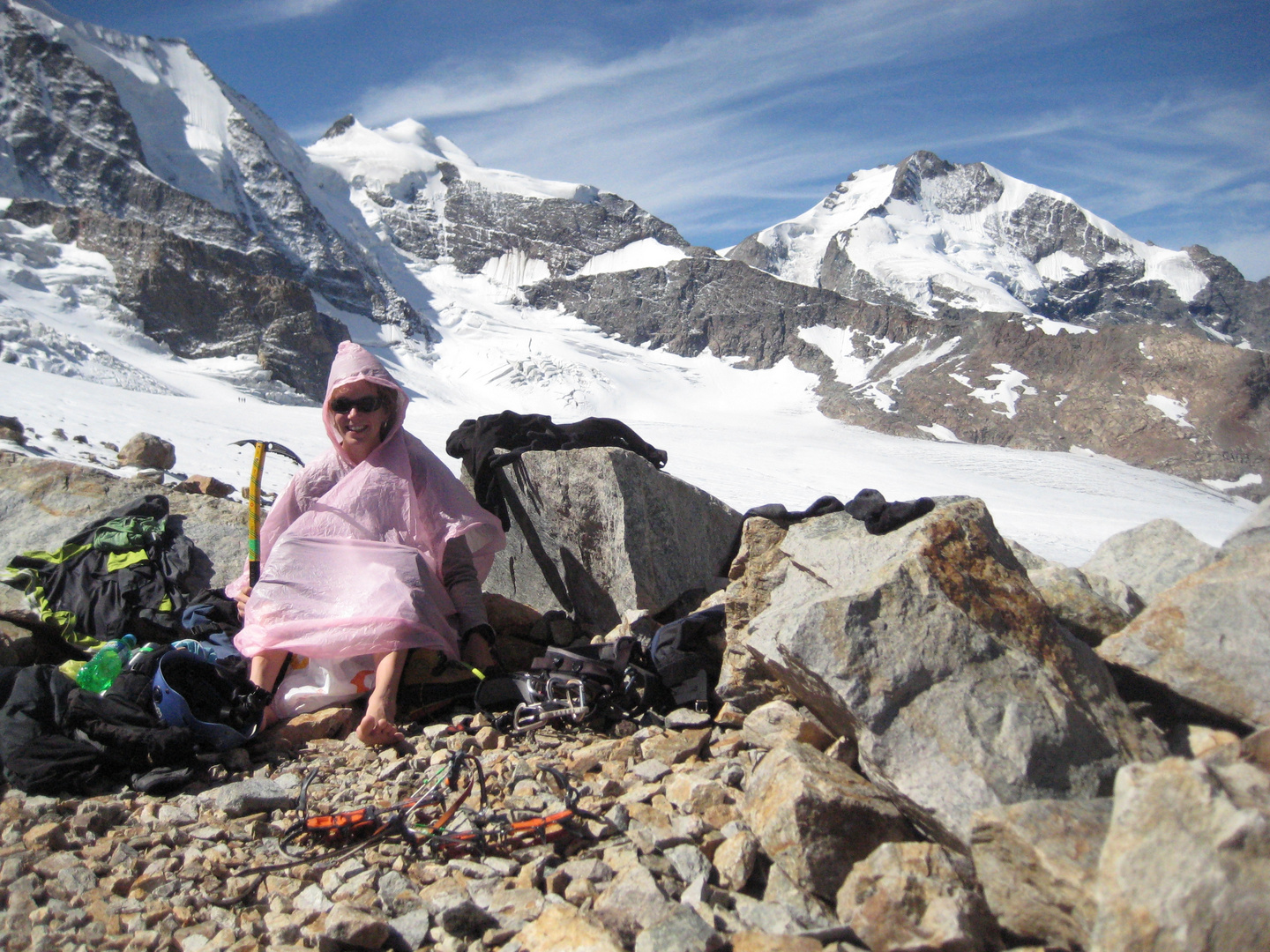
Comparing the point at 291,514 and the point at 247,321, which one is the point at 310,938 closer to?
the point at 291,514

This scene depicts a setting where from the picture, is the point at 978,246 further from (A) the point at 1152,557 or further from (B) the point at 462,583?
(B) the point at 462,583

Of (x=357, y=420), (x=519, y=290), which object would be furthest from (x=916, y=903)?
(x=519, y=290)

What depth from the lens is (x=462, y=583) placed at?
3.30 metres

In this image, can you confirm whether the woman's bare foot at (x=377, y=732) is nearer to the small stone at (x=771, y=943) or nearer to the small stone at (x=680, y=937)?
the small stone at (x=680, y=937)

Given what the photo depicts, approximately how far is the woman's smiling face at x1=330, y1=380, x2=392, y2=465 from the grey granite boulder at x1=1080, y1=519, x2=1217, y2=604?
9.91 ft

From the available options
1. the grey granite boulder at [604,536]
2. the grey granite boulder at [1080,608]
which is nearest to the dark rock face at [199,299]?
the grey granite boulder at [604,536]

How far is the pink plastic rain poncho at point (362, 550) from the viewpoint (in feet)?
Answer: 9.43

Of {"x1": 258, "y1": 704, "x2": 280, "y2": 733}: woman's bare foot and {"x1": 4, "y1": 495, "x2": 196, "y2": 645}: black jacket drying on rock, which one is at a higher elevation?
{"x1": 4, "y1": 495, "x2": 196, "y2": 645}: black jacket drying on rock

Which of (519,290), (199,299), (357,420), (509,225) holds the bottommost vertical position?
(357,420)

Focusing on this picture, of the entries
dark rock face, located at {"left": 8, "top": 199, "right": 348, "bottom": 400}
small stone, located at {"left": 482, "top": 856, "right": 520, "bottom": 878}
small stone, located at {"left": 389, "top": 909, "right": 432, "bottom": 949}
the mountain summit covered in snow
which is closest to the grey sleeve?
small stone, located at {"left": 482, "top": 856, "right": 520, "bottom": 878}

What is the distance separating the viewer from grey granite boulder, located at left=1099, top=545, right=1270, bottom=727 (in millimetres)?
1845

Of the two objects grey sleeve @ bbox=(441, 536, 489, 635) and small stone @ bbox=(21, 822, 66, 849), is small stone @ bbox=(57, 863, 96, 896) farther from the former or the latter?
grey sleeve @ bbox=(441, 536, 489, 635)

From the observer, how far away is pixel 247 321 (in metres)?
69.8

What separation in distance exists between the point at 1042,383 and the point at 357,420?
74299mm
